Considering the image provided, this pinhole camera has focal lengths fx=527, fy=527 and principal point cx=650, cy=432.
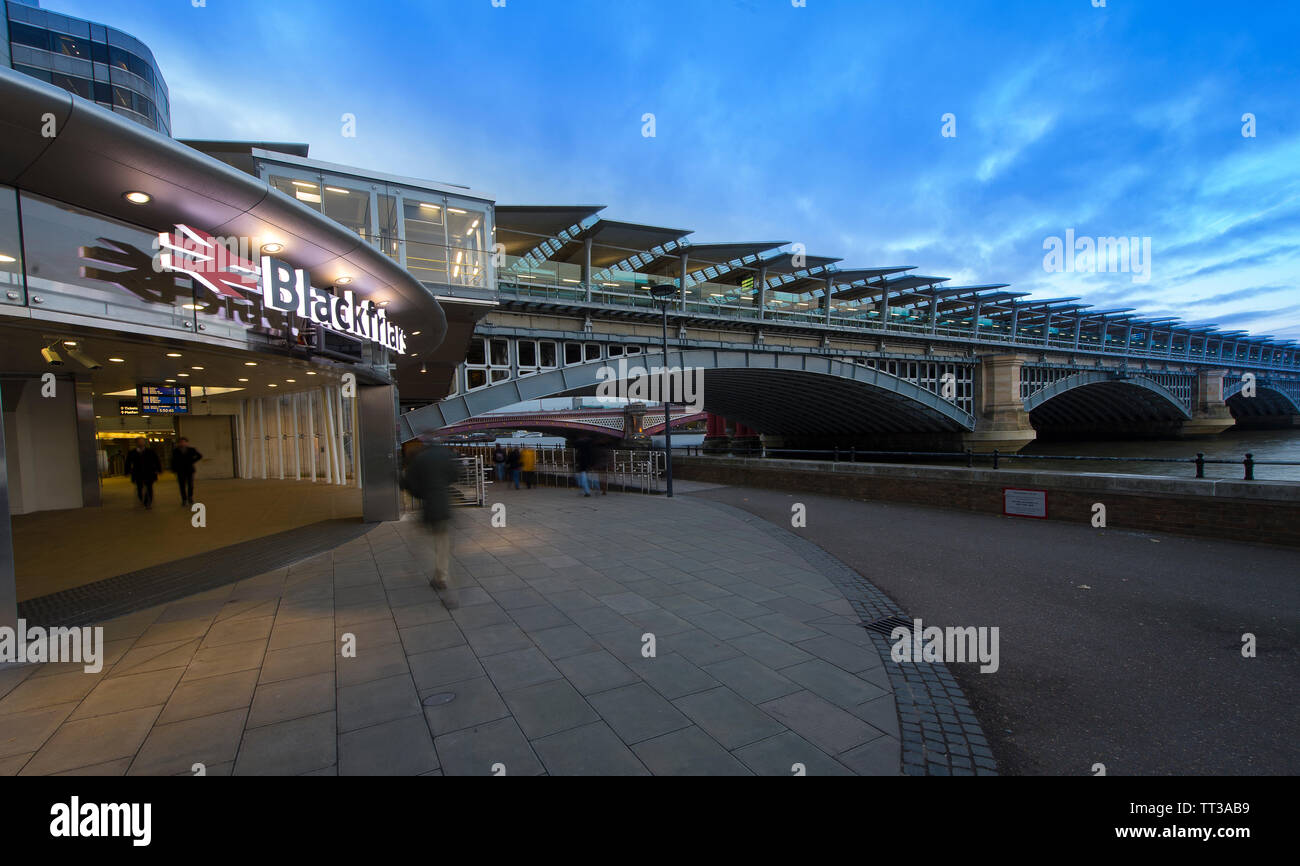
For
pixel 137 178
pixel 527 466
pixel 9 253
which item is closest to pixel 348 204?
pixel 527 466

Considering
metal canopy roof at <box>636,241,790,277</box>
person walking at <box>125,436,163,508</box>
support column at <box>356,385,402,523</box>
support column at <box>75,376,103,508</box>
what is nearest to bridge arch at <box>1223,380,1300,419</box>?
metal canopy roof at <box>636,241,790,277</box>

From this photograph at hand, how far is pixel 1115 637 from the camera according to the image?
487 centimetres

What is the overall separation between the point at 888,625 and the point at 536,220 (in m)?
22.1

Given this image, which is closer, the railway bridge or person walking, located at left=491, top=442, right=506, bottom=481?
person walking, located at left=491, top=442, right=506, bottom=481

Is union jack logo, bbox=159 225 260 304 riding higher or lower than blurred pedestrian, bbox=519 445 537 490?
higher

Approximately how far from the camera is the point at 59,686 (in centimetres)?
419

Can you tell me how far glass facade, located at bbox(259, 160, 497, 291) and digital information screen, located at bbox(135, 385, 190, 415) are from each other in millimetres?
7415

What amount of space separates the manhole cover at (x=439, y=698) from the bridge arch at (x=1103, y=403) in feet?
171

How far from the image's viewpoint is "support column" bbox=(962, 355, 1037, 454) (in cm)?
4212

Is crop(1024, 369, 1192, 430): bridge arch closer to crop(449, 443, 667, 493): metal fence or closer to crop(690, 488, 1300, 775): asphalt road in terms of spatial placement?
crop(449, 443, 667, 493): metal fence
